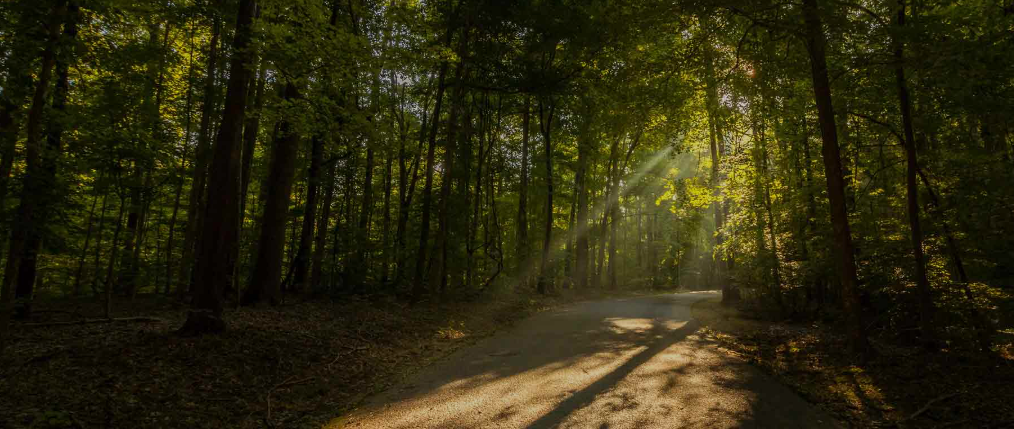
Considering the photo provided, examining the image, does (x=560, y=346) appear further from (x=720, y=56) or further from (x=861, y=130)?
(x=861, y=130)

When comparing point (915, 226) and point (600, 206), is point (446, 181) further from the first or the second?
point (600, 206)

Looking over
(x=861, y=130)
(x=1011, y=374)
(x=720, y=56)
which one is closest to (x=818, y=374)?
(x=1011, y=374)

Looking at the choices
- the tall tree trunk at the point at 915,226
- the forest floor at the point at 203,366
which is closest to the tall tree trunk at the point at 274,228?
the forest floor at the point at 203,366

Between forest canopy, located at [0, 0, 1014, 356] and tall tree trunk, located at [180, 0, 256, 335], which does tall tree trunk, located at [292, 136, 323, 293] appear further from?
tall tree trunk, located at [180, 0, 256, 335]

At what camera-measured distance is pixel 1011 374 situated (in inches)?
265

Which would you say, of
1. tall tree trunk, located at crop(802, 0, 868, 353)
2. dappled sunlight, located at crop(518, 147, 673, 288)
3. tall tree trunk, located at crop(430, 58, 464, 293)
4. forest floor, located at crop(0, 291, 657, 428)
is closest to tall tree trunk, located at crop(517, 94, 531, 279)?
dappled sunlight, located at crop(518, 147, 673, 288)

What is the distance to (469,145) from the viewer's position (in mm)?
18531

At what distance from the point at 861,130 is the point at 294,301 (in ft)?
53.7

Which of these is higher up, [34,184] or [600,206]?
[600,206]

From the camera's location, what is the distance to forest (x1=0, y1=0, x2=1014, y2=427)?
6816mm

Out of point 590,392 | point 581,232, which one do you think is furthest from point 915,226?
point 581,232

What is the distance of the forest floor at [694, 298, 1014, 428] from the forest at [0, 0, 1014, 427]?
208mm

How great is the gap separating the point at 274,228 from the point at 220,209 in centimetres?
457

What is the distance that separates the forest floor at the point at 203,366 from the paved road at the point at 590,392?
962mm
